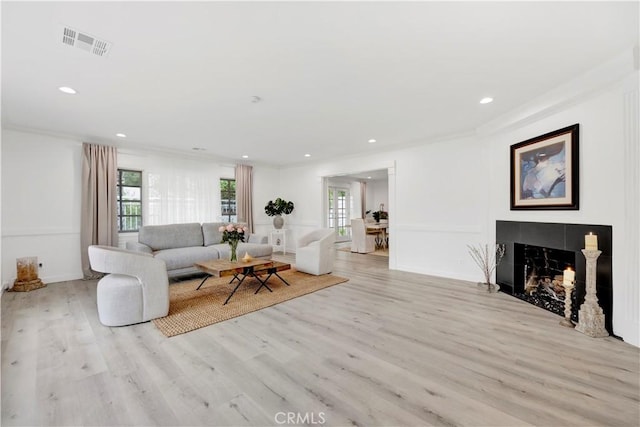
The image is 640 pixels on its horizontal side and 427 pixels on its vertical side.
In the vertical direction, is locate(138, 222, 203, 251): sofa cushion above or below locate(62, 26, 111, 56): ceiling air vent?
below

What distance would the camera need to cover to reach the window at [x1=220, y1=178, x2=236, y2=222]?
276 inches

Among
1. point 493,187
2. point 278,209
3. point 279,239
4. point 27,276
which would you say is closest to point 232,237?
point 27,276

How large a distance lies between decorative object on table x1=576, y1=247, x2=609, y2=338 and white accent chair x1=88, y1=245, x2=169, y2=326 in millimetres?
4365

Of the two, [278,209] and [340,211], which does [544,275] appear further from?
[340,211]

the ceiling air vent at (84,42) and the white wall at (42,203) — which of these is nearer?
the ceiling air vent at (84,42)

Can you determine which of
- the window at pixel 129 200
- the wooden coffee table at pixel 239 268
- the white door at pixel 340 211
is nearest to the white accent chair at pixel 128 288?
the wooden coffee table at pixel 239 268

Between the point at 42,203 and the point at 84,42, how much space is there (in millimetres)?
3898

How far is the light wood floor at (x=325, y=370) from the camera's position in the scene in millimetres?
1644

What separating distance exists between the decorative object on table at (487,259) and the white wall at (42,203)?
270 inches

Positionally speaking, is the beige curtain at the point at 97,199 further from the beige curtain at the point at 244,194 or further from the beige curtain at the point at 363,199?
the beige curtain at the point at 363,199

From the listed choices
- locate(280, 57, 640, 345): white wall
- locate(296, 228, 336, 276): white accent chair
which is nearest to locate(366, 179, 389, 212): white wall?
locate(280, 57, 640, 345): white wall

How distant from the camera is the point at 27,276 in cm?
427

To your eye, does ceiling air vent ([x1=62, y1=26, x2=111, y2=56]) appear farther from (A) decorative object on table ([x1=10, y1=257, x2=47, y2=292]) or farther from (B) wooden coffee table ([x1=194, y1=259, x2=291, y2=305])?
(A) decorative object on table ([x1=10, y1=257, x2=47, y2=292])

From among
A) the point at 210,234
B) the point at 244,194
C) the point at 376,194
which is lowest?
the point at 210,234
